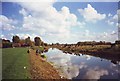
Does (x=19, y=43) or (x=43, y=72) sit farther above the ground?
(x=19, y=43)

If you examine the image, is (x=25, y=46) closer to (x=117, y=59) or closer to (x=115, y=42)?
(x=115, y=42)

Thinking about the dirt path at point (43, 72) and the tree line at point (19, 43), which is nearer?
the dirt path at point (43, 72)

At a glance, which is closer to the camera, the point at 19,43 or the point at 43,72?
the point at 43,72

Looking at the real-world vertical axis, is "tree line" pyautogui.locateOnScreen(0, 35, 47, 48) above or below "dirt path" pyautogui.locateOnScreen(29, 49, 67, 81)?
above

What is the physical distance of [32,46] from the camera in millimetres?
53312

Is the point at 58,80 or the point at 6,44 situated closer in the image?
the point at 58,80

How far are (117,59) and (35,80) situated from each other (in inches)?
774

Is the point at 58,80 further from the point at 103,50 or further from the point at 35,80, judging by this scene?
the point at 103,50

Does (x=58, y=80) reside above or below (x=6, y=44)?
below

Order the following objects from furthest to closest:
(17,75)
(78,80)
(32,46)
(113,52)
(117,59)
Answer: (32,46) → (113,52) → (117,59) → (78,80) → (17,75)

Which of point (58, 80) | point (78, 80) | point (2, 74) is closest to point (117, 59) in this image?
point (78, 80)

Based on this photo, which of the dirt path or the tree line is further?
the tree line

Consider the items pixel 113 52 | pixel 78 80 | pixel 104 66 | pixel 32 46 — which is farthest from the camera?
pixel 32 46

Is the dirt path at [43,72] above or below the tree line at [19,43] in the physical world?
below
